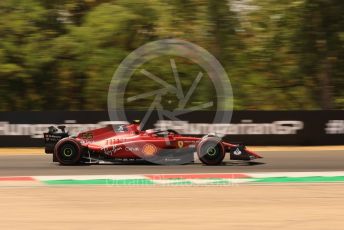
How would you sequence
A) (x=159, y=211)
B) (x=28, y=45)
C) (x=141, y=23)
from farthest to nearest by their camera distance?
(x=141, y=23), (x=28, y=45), (x=159, y=211)

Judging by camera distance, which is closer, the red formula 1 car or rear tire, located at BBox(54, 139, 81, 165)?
the red formula 1 car

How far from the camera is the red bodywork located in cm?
1288

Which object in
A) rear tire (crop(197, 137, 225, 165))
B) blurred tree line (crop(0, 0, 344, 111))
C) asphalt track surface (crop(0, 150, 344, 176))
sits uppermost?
blurred tree line (crop(0, 0, 344, 111))

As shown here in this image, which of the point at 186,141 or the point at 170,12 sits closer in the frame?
the point at 186,141

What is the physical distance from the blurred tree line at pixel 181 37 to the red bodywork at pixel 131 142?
13.0 m

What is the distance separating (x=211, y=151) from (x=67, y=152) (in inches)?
121

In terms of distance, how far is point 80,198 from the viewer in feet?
30.3

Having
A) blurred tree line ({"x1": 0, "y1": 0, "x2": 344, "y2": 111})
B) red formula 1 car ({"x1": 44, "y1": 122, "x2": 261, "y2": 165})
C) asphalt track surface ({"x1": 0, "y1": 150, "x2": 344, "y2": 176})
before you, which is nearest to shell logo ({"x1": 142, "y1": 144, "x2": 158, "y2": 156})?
red formula 1 car ({"x1": 44, "y1": 122, "x2": 261, "y2": 165})

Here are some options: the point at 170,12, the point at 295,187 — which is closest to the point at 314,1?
the point at 170,12

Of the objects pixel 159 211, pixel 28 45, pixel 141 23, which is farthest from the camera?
pixel 141 23

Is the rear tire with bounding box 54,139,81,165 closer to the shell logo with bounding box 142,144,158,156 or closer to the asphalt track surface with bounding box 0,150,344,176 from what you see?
the asphalt track surface with bounding box 0,150,344,176

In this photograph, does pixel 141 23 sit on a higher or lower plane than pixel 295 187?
higher

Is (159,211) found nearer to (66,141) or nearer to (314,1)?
(66,141)

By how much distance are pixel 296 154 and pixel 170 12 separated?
44.1 ft
